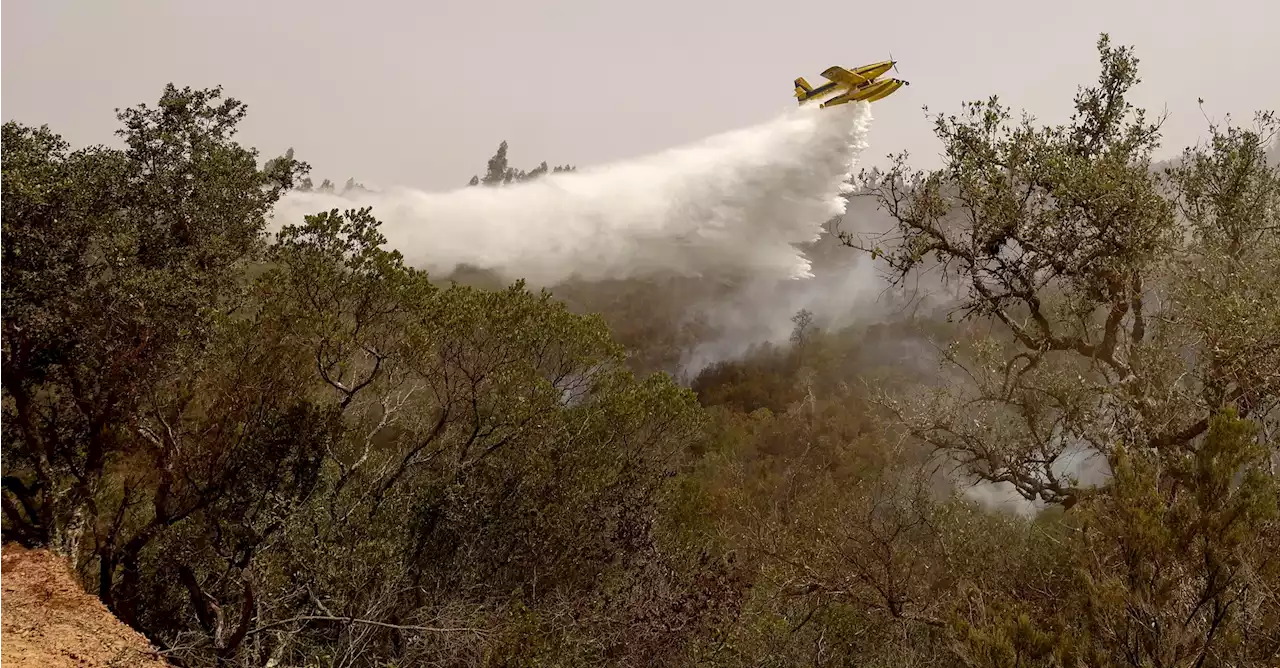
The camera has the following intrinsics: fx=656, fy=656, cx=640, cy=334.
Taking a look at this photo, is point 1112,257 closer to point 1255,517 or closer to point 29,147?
point 1255,517

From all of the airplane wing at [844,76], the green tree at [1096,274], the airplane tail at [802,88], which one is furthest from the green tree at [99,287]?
the airplane tail at [802,88]

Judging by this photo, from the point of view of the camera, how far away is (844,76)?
28.2m

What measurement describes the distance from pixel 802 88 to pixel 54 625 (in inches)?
1311

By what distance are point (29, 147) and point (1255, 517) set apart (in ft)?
50.4

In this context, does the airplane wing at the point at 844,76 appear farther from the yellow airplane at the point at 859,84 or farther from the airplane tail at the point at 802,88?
the airplane tail at the point at 802,88

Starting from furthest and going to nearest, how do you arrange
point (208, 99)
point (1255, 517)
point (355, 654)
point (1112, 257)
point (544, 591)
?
point (544, 591) < point (208, 99) < point (355, 654) < point (1112, 257) < point (1255, 517)

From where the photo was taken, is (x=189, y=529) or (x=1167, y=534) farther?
(x=189, y=529)

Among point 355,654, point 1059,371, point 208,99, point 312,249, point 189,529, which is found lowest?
point 355,654

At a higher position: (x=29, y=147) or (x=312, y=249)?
(x=29, y=147)

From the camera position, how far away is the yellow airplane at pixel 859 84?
27.1 m

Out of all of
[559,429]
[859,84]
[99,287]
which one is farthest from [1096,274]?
[859,84]

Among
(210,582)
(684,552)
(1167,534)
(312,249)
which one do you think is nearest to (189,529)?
(210,582)

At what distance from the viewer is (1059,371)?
42.1 feet

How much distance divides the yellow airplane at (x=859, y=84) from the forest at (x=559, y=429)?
15.9 m
